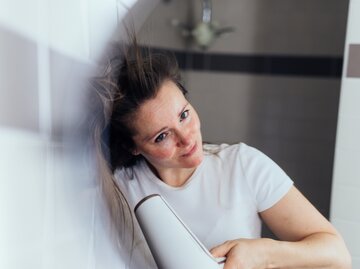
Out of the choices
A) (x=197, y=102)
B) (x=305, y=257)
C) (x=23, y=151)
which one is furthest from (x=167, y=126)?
(x=305, y=257)

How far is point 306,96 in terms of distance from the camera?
586mm

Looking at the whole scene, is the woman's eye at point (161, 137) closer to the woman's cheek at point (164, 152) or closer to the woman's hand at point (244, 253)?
the woman's cheek at point (164, 152)

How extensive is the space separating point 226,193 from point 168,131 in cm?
14

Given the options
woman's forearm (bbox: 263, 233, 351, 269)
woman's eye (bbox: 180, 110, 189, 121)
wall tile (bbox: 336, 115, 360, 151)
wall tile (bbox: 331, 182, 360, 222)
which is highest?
woman's eye (bbox: 180, 110, 189, 121)

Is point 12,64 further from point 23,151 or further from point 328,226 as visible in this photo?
point 328,226

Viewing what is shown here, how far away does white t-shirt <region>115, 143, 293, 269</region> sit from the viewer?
1.76 feet

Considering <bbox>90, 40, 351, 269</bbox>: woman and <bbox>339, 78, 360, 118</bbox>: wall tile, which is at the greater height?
<bbox>339, 78, 360, 118</bbox>: wall tile

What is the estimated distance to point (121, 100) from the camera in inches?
18.2

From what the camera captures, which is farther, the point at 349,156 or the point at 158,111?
the point at 349,156

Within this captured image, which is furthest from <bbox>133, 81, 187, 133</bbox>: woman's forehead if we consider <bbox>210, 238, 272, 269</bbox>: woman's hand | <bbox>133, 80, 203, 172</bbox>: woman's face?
<bbox>210, 238, 272, 269</bbox>: woman's hand

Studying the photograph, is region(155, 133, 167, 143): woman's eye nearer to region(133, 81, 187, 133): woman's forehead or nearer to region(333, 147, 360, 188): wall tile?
region(133, 81, 187, 133): woman's forehead

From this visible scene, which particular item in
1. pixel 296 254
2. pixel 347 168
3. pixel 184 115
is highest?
pixel 184 115

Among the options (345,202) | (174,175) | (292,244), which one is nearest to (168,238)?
(174,175)

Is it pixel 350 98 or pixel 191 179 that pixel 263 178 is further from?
pixel 350 98
